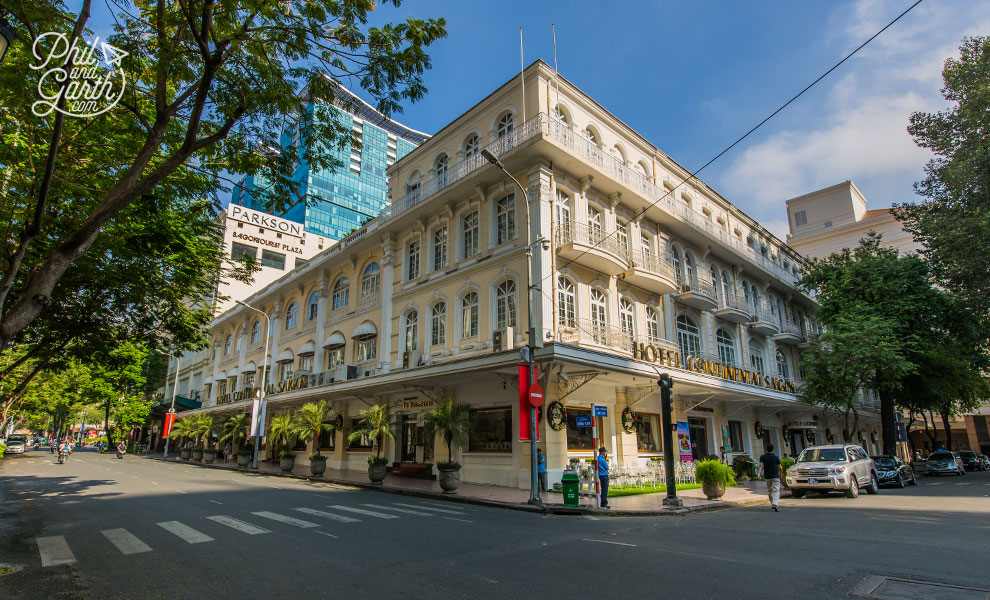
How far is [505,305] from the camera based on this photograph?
63.7 ft

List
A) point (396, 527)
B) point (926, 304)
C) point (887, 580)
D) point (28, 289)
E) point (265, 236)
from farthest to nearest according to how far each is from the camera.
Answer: point (265, 236) < point (926, 304) < point (396, 527) < point (28, 289) < point (887, 580)

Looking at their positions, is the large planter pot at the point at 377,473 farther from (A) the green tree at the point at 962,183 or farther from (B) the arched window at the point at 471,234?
(A) the green tree at the point at 962,183

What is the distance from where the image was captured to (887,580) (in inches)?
221

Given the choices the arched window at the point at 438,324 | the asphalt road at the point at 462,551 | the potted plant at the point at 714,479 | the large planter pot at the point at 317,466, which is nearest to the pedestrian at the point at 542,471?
A: the asphalt road at the point at 462,551

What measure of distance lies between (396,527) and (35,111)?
365 inches

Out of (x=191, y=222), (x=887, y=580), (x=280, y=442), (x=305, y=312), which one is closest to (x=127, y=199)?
(x=191, y=222)

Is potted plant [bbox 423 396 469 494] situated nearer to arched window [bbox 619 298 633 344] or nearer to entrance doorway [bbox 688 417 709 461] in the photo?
arched window [bbox 619 298 633 344]

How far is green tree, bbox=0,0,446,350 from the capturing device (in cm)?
683

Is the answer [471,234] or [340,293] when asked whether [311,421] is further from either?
[471,234]

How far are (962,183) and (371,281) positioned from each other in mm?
29472

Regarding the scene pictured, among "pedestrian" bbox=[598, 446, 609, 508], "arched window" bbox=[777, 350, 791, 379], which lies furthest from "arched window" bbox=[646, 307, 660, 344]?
"arched window" bbox=[777, 350, 791, 379]

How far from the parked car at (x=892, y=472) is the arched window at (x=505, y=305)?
17333mm

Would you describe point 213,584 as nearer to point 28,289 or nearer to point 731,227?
point 28,289

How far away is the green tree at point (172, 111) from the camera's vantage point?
6828 mm
